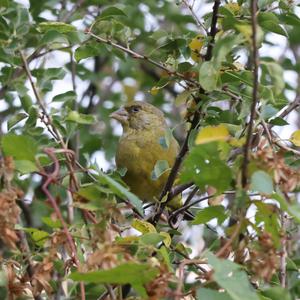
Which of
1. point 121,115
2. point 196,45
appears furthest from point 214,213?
point 121,115

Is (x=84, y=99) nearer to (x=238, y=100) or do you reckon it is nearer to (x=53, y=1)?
(x=53, y=1)

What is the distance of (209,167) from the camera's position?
2.04 meters

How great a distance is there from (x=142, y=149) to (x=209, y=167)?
2.67 m

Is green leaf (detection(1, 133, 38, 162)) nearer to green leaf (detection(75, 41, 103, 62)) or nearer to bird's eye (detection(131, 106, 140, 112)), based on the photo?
green leaf (detection(75, 41, 103, 62))

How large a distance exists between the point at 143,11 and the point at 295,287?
12.3 ft

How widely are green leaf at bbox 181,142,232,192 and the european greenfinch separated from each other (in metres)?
1.99

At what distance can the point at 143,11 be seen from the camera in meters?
5.72

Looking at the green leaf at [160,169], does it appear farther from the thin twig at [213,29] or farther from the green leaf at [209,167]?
the green leaf at [209,167]

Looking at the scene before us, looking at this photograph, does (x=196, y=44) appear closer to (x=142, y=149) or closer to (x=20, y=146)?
(x=20, y=146)

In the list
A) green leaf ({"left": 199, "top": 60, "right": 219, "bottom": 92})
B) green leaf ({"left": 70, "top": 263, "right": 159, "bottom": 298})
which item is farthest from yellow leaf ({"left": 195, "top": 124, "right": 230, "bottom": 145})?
green leaf ({"left": 199, "top": 60, "right": 219, "bottom": 92})

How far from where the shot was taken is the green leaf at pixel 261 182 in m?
1.85

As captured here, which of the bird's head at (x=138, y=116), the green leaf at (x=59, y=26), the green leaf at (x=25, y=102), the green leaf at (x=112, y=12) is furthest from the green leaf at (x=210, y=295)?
the bird's head at (x=138, y=116)

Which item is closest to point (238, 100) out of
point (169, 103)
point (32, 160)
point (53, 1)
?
point (32, 160)

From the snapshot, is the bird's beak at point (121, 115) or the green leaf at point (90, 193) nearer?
the green leaf at point (90, 193)
